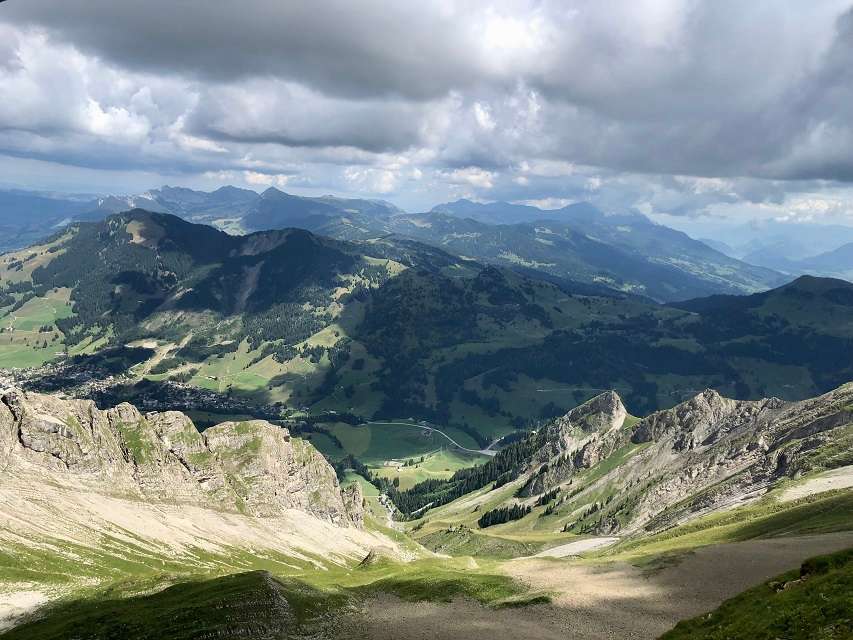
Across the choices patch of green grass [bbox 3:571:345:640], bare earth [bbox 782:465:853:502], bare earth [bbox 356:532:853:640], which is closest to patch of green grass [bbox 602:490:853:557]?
bare earth [bbox 782:465:853:502]

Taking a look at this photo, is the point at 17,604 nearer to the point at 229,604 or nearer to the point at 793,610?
the point at 229,604

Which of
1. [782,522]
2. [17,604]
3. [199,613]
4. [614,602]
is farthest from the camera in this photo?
[782,522]

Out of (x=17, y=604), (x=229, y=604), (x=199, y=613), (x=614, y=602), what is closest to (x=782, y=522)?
(x=614, y=602)

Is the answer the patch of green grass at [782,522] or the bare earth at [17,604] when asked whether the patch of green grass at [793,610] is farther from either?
the bare earth at [17,604]

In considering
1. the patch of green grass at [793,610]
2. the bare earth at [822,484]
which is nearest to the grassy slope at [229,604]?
the patch of green grass at [793,610]

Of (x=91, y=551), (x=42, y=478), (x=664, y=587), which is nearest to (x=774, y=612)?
(x=664, y=587)

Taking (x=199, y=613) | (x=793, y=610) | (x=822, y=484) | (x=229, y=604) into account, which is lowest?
(x=199, y=613)

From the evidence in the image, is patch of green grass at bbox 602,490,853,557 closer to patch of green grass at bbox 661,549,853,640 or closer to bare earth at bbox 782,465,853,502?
bare earth at bbox 782,465,853,502

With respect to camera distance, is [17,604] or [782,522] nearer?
[17,604]
